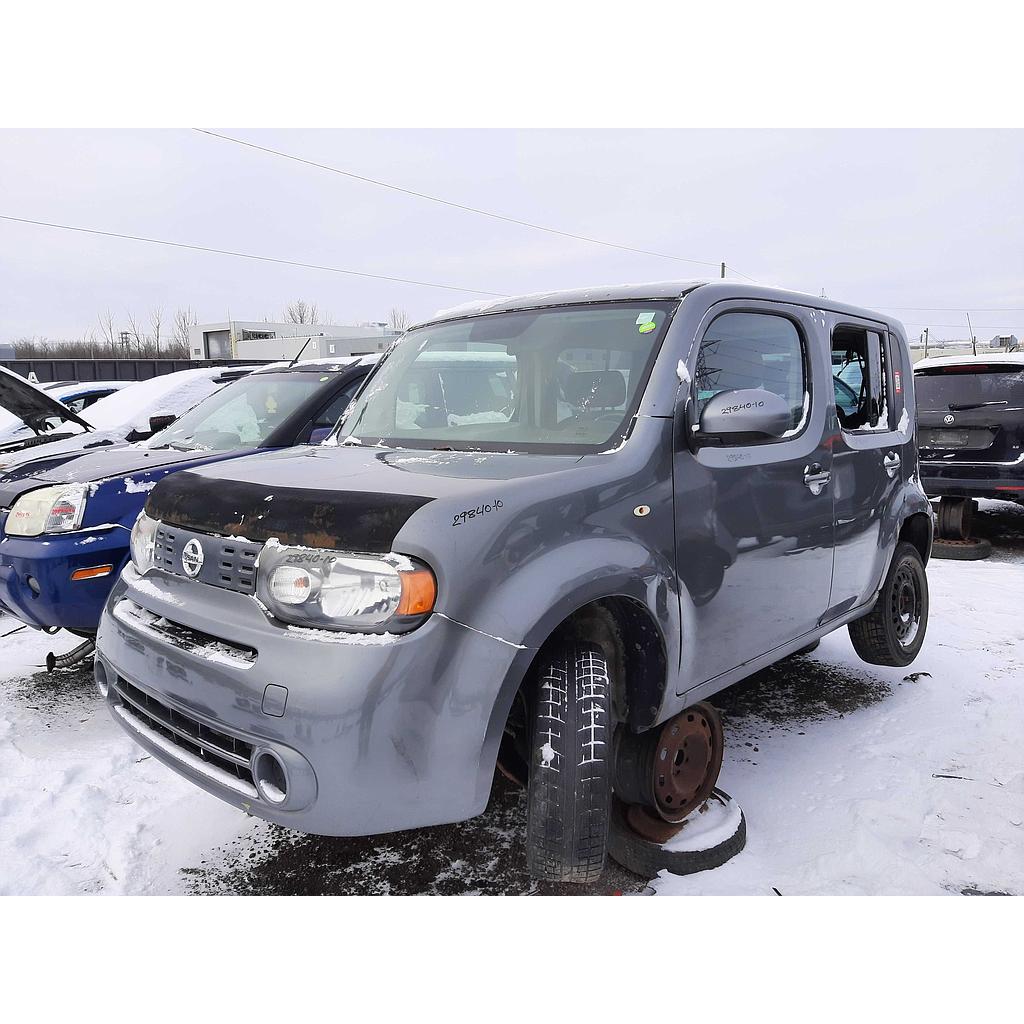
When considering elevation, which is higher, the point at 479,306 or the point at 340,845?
the point at 479,306

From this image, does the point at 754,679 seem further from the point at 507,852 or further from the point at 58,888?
the point at 58,888

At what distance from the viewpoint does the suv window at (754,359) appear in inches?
115

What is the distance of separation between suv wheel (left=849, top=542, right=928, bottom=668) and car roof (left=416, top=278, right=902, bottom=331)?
1516 millimetres

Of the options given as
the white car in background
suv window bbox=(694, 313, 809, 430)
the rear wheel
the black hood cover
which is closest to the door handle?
suv window bbox=(694, 313, 809, 430)

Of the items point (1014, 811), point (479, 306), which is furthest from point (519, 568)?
point (1014, 811)

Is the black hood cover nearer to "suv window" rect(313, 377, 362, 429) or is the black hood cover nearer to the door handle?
the door handle

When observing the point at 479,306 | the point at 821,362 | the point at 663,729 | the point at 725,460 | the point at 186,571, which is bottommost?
the point at 663,729

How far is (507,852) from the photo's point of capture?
2887 millimetres

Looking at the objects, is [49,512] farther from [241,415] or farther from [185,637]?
[185,637]

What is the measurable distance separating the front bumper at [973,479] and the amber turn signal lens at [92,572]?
6797 millimetres

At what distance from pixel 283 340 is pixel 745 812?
2799cm

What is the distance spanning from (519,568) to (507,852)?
1311 mm

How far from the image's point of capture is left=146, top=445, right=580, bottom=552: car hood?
208cm

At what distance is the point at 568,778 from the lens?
2.24m
